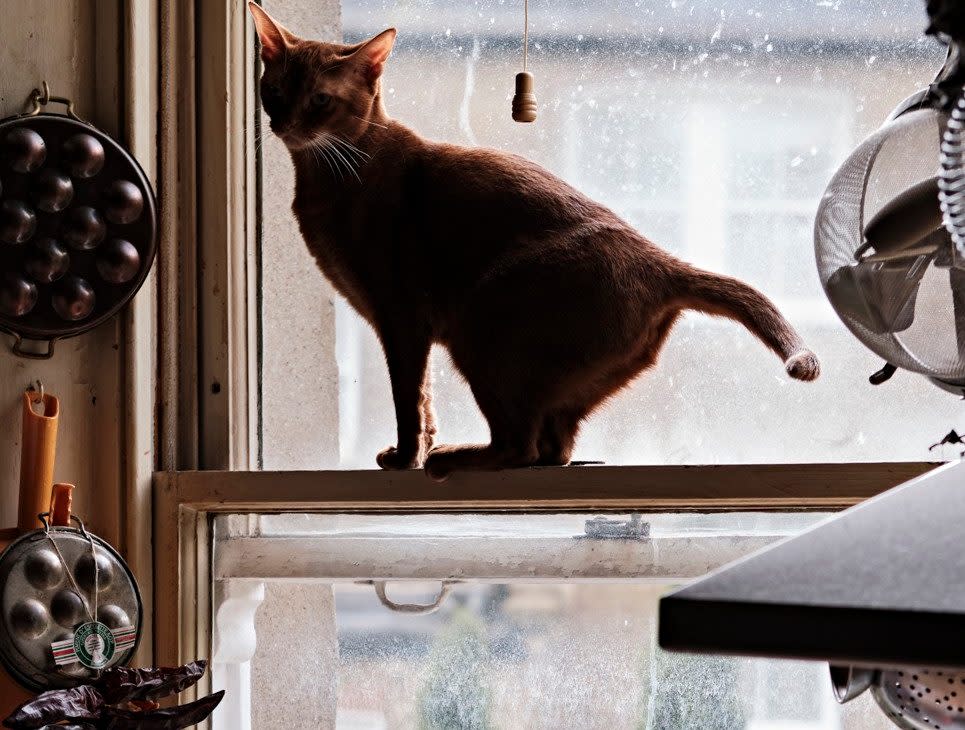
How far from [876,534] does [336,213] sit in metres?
0.88

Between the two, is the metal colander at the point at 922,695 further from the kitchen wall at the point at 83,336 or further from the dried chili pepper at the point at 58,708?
the kitchen wall at the point at 83,336

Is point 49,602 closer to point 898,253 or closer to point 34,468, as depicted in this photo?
point 34,468

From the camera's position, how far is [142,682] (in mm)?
1158

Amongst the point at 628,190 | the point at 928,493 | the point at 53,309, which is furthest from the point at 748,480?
the point at 53,309

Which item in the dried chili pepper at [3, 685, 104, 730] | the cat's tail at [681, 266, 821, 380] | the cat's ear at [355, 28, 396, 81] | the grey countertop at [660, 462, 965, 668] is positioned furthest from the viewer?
the cat's ear at [355, 28, 396, 81]

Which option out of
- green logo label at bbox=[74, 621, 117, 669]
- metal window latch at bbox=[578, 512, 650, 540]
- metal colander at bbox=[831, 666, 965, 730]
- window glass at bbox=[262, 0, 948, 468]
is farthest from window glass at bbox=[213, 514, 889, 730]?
metal colander at bbox=[831, 666, 965, 730]

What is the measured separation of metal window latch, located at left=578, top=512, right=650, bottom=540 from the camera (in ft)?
4.51

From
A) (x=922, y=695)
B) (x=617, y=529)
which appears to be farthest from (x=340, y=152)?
(x=922, y=695)

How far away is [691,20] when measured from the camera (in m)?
1.41

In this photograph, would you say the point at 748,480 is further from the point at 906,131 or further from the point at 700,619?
the point at 700,619

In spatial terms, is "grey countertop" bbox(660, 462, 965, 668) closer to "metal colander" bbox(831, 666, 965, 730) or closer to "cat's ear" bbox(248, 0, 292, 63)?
"metal colander" bbox(831, 666, 965, 730)

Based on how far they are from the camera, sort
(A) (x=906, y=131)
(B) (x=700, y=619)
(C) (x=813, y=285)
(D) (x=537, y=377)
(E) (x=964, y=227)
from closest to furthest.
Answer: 1. (B) (x=700, y=619)
2. (E) (x=964, y=227)
3. (A) (x=906, y=131)
4. (D) (x=537, y=377)
5. (C) (x=813, y=285)

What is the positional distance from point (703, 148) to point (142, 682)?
35.0 inches

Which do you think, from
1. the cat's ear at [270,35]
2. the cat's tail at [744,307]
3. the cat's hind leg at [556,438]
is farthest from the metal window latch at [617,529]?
the cat's ear at [270,35]
